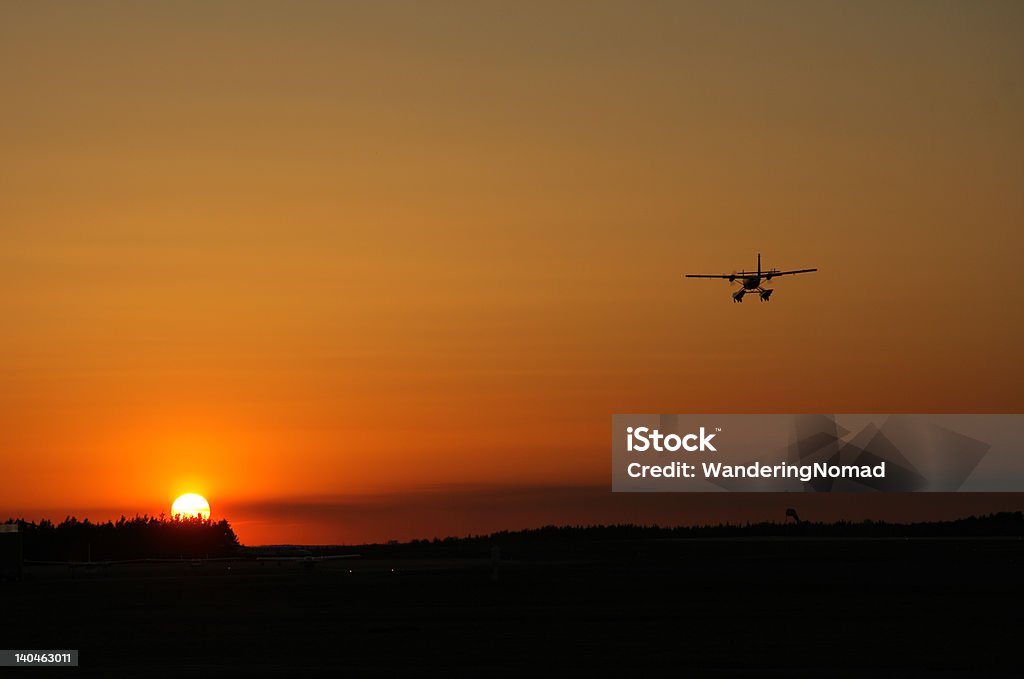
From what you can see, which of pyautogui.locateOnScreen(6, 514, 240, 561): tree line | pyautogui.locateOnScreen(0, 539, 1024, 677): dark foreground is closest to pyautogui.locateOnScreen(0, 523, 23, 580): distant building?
pyautogui.locateOnScreen(0, 539, 1024, 677): dark foreground

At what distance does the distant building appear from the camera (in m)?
73.1

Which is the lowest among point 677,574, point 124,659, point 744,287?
point 124,659

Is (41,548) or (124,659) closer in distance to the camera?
(124,659)

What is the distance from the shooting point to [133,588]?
62.4m

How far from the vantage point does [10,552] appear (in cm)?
7338

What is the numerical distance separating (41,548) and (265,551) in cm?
1676

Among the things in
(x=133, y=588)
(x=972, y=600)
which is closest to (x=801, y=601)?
(x=972, y=600)

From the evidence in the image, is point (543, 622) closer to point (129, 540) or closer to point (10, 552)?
point (10, 552)

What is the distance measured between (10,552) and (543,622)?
42.4m

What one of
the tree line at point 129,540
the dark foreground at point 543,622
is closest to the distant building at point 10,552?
the dark foreground at point 543,622

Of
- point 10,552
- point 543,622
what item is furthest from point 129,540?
point 543,622

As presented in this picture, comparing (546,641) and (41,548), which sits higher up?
(41,548)

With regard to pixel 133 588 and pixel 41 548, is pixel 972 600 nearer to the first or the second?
pixel 133 588

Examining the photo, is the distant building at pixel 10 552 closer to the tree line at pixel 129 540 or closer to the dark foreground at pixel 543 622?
the dark foreground at pixel 543 622
